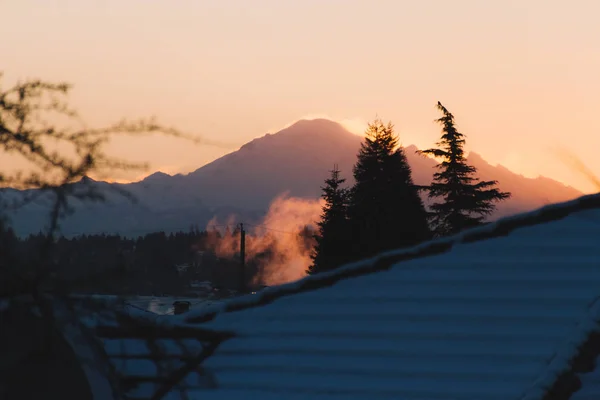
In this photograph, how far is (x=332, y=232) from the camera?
4078cm

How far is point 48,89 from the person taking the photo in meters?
2.29

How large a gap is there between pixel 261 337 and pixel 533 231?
2.99m

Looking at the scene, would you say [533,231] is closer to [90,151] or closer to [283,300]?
[283,300]

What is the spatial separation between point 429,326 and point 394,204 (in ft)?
123

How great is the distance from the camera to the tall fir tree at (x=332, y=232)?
39562mm

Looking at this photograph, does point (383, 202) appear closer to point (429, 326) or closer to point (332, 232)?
point (332, 232)

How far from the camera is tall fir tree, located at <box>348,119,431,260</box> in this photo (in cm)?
4034

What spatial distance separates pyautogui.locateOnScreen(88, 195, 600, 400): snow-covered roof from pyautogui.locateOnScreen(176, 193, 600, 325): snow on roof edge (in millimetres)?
12

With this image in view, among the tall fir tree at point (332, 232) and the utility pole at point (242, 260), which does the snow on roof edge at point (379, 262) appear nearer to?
the tall fir tree at point (332, 232)

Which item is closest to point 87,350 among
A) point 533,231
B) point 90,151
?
point 90,151

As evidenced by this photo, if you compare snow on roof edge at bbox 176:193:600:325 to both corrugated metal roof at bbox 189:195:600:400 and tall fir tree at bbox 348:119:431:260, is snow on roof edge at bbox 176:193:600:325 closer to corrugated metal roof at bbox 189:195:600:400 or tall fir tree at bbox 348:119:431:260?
corrugated metal roof at bbox 189:195:600:400

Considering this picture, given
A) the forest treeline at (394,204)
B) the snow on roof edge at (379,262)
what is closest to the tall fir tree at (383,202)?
the forest treeline at (394,204)

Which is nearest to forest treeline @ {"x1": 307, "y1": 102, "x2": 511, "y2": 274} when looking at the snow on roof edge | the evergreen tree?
the evergreen tree

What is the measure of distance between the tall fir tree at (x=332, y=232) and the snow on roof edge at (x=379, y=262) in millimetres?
29922
